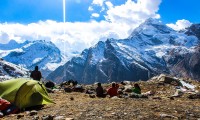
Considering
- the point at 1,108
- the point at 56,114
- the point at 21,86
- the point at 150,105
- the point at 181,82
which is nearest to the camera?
the point at 56,114

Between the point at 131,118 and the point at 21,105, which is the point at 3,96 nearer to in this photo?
the point at 21,105

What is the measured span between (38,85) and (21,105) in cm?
198

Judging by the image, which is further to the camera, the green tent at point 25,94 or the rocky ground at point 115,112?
the green tent at point 25,94

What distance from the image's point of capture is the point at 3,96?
22844 mm

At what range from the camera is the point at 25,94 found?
2191 centimetres

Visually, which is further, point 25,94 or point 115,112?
point 25,94

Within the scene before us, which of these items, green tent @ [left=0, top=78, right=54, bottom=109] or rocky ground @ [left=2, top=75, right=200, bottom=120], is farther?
green tent @ [left=0, top=78, right=54, bottom=109]

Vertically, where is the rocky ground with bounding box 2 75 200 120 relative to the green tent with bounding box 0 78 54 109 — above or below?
below

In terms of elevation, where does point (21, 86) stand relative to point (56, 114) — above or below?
above

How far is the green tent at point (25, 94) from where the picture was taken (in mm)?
21659

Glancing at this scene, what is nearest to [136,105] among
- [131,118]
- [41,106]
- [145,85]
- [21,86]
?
[131,118]

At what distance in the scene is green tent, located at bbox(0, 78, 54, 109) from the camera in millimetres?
21659

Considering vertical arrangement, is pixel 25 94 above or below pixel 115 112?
above

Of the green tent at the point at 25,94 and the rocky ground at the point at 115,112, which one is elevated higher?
the green tent at the point at 25,94
